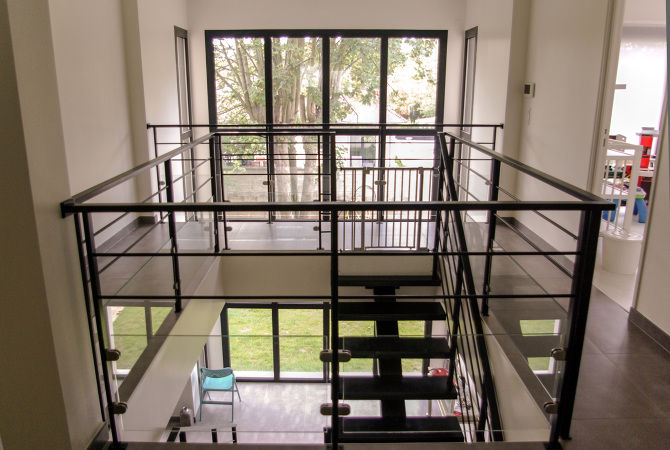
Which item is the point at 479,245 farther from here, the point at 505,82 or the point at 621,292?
the point at 505,82

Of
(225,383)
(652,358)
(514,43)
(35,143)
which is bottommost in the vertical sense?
(652,358)

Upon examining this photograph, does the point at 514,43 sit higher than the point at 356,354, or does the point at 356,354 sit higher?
the point at 514,43

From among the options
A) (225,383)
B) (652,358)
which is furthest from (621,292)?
(225,383)

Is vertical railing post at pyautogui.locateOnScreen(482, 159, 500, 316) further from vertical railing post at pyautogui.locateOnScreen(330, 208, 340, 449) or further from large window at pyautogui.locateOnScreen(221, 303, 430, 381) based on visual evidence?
vertical railing post at pyautogui.locateOnScreen(330, 208, 340, 449)

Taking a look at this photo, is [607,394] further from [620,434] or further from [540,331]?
[540,331]

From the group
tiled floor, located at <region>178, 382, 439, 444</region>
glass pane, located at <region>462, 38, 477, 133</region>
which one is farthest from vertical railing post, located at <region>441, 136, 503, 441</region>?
glass pane, located at <region>462, 38, 477, 133</region>

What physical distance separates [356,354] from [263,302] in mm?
2753

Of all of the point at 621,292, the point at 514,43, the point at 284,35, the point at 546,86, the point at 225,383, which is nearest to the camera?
the point at 225,383

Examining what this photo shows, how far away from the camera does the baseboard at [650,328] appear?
2.68m

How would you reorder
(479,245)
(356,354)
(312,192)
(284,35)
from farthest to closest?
(312,192) < (284,35) < (479,245) < (356,354)

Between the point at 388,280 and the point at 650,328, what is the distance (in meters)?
1.76

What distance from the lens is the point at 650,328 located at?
2812 millimetres

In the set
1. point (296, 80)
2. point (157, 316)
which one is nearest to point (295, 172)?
point (296, 80)

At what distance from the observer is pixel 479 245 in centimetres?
319
